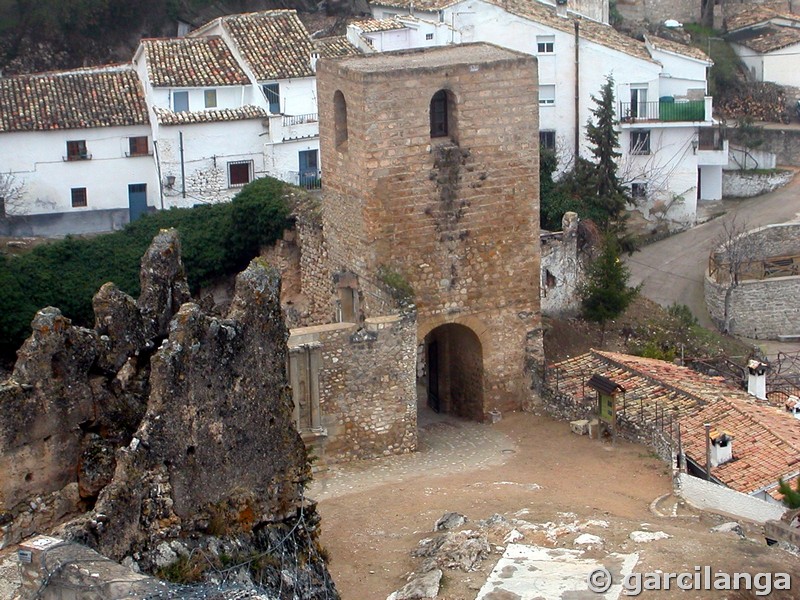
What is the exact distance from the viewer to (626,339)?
37250 mm

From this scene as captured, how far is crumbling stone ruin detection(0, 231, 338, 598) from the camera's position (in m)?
19.3

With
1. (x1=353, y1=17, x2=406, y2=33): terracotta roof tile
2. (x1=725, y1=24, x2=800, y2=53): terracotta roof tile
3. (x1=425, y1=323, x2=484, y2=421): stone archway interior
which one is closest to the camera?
(x1=425, y1=323, x2=484, y2=421): stone archway interior

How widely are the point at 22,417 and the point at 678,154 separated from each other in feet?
103

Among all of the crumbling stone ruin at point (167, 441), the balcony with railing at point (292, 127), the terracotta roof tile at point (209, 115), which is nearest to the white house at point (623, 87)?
the balcony with railing at point (292, 127)

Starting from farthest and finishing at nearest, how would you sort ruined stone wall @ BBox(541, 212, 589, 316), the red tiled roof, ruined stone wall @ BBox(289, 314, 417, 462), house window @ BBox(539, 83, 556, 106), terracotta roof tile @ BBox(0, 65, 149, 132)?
house window @ BBox(539, 83, 556, 106) < terracotta roof tile @ BBox(0, 65, 149, 132) < ruined stone wall @ BBox(541, 212, 589, 316) < ruined stone wall @ BBox(289, 314, 417, 462) < the red tiled roof

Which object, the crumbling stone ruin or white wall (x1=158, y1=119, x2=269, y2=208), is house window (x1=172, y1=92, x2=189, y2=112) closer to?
white wall (x1=158, y1=119, x2=269, y2=208)

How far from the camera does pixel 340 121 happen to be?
30.5 m

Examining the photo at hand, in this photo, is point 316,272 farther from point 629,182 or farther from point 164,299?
point 629,182

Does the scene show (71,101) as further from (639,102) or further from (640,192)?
(640,192)

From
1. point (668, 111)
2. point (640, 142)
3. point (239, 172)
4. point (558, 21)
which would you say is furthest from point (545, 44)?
point (239, 172)

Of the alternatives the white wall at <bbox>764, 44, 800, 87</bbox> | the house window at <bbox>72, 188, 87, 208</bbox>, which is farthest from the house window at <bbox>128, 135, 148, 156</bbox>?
the white wall at <bbox>764, 44, 800, 87</bbox>

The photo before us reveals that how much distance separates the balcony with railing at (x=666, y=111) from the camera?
47.7 m

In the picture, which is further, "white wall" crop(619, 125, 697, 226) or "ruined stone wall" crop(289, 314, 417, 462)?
"white wall" crop(619, 125, 697, 226)

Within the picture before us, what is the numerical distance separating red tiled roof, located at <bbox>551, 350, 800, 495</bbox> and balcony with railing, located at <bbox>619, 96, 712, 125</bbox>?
15.7m
